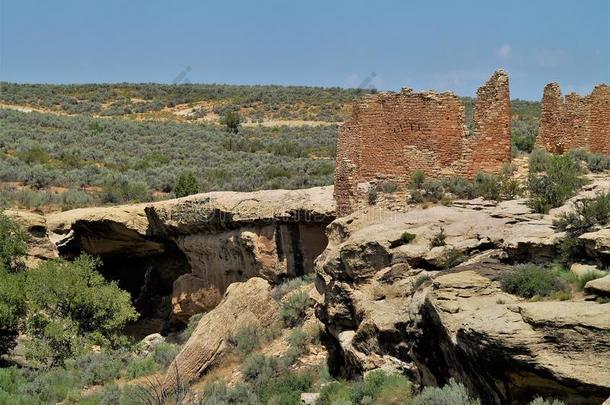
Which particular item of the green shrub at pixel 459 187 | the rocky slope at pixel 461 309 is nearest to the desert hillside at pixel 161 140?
the green shrub at pixel 459 187

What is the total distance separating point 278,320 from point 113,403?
4.41 metres

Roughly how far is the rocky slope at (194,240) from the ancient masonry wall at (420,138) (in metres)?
2.05

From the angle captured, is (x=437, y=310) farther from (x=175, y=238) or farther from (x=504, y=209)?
(x=175, y=238)

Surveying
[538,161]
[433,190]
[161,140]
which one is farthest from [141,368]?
[161,140]

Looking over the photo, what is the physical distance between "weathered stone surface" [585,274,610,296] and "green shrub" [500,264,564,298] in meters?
0.64

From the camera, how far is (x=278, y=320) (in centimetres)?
1886

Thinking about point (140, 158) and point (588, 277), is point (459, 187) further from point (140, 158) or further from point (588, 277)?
point (140, 158)

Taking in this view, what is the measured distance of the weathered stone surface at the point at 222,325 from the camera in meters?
17.1

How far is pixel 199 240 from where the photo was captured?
24.3 meters

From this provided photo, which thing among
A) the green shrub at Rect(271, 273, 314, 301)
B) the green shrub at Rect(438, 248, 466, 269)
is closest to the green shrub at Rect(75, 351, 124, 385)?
the green shrub at Rect(271, 273, 314, 301)

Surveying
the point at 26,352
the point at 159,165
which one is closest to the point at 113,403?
the point at 26,352

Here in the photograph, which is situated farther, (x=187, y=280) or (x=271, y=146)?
(x=271, y=146)

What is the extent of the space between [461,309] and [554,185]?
5.32m

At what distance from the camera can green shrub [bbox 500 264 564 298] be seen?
1020cm
